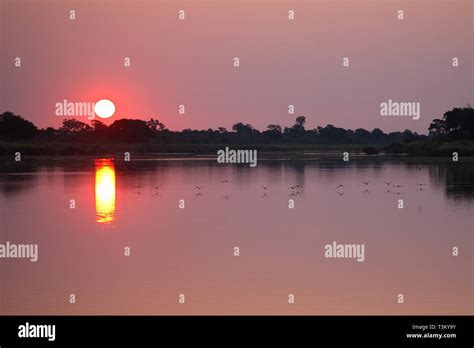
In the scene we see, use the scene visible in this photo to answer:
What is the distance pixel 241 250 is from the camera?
721 inches

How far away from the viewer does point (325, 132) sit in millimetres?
121938

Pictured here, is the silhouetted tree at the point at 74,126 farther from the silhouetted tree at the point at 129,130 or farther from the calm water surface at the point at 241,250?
the calm water surface at the point at 241,250

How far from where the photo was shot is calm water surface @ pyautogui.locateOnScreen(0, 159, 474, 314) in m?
14.0

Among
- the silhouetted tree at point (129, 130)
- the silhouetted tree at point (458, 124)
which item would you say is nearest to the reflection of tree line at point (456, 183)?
the silhouetted tree at point (458, 124)

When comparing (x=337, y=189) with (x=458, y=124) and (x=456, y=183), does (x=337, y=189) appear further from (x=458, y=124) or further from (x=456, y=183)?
(x=458, y=124)

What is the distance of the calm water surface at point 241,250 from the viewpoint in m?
14.0

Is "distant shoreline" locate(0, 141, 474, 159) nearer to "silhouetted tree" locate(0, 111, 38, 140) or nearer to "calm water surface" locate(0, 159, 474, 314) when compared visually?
"silhouetted tree" locate(0, 111, 38, 140)

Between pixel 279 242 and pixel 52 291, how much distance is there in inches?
257
